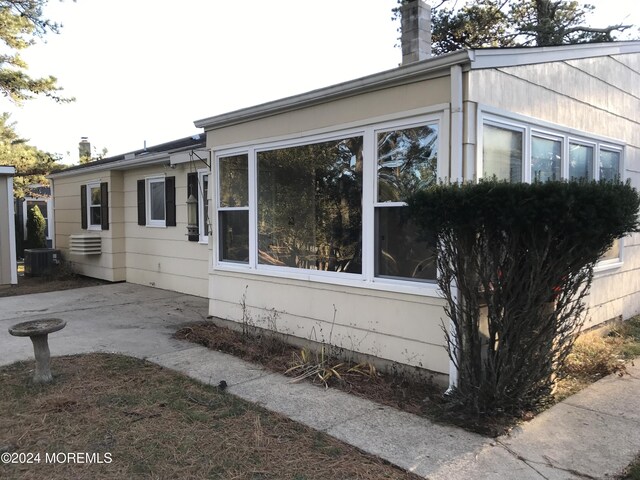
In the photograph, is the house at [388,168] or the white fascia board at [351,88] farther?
the house at [388,168]

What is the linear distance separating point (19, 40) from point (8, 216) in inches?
214

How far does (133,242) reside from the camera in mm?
10734

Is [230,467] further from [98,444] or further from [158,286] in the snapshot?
[158,286]

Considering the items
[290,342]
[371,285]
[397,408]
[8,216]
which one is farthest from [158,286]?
[397,408]

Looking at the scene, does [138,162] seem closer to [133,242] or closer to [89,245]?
Result: [133,242]

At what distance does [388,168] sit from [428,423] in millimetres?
2234

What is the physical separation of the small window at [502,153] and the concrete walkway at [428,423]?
2.00 metres

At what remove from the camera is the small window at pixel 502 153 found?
410 cm

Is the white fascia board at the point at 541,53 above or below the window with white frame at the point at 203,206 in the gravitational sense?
above

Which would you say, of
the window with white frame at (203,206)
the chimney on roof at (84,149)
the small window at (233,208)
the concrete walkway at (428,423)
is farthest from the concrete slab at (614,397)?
the chimney on roof at (84,149)

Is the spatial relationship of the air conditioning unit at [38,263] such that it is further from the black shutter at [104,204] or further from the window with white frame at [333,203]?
the window with white frame at [333,203]

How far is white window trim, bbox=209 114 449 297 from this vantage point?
13.3 ft

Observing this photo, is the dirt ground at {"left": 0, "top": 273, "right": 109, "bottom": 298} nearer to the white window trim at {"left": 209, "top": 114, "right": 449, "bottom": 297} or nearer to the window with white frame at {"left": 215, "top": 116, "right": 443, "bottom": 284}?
the window with white frame at {"left": 215, "top": 116, "right": 443, "bottom": 284}

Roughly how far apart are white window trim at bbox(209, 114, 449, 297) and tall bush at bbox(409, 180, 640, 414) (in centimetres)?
60
